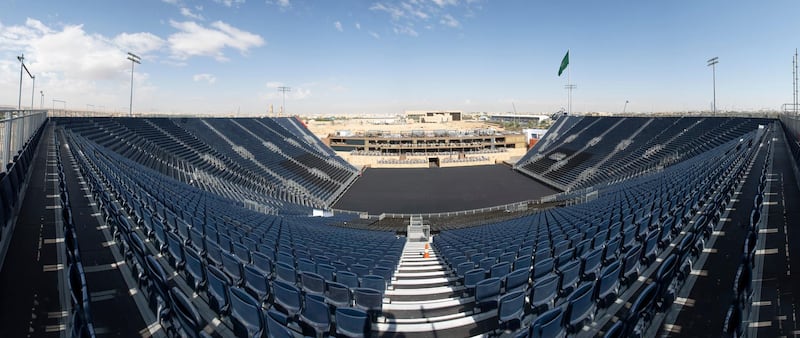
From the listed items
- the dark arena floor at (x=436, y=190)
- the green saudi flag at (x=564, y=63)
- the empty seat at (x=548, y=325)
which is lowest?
the dark arena floor at (x=436, y=190)

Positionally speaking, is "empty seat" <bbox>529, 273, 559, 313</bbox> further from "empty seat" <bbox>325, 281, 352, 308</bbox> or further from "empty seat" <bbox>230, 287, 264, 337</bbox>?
"empty seat" <bbox>230, 287, 264, 337</bbox>

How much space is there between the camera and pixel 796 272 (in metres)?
4.46

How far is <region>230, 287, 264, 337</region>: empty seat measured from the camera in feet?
10.8

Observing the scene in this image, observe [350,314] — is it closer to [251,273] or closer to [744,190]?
[251,273]

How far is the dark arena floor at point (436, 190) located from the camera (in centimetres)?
3005

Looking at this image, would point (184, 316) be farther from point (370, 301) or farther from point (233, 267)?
point (370, 301)

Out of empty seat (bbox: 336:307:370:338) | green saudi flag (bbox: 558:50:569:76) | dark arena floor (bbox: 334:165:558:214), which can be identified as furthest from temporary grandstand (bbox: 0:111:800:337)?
green saudi flag (bbox: 558:50:569:76)

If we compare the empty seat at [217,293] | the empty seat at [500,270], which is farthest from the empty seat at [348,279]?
the empty seat at [500,270]

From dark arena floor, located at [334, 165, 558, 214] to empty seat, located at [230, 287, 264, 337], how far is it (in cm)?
2434

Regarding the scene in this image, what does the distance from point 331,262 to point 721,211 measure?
8228 millimetres

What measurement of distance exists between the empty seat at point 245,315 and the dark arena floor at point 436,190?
24335 millimetres

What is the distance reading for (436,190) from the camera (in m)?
36.2

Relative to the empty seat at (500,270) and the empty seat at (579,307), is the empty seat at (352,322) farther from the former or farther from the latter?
the empty seat at (500,270)

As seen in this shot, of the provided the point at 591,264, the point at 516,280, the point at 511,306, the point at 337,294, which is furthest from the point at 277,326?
the point at 591,264
